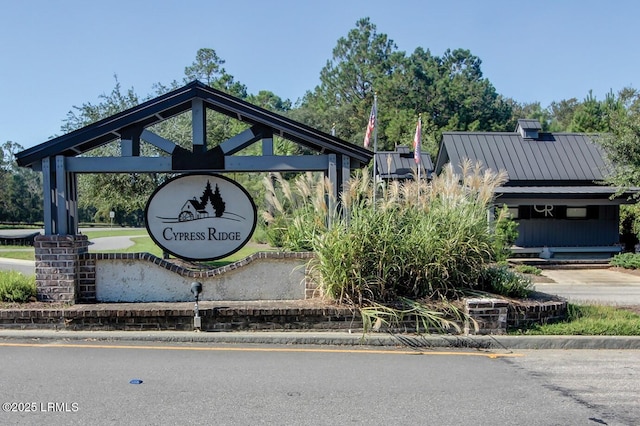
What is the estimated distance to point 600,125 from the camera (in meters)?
42.5

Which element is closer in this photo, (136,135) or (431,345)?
(431,345)

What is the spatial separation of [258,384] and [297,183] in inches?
166

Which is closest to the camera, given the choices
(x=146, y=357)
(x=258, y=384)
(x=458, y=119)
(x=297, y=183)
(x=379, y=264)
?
(x=258, y=384)

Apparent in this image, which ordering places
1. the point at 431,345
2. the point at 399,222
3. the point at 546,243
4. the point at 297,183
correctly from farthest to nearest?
the point at 546,243
the point at 297,183
the point at 399,222
the point at 431,345

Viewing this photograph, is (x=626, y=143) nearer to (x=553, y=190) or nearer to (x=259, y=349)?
(x=553, y=190)

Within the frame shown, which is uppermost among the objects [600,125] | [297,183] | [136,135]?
[600,125]

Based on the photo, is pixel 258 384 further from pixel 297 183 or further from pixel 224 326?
pixel 297 183

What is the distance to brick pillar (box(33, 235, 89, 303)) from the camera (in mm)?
8500

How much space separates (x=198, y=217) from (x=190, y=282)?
1.10 metres

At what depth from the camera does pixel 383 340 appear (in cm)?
755

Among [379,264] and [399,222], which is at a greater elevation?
[399,222]

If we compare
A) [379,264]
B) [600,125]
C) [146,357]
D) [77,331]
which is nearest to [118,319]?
[77,331]

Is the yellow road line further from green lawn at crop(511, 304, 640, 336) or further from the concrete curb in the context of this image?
green lawn at crop(511, 304, 640, 336)

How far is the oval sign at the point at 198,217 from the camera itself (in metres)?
9.27
